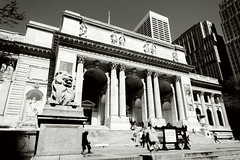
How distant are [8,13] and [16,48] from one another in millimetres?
12078

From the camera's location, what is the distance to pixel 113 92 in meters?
20.9

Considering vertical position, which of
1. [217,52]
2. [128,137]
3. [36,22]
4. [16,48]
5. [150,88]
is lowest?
[128,137]

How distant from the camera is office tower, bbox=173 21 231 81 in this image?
73.8m

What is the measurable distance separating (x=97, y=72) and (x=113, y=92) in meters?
4.64

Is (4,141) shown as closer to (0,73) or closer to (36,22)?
(0,73)

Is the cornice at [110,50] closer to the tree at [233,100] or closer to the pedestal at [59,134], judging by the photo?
the tree at [233,100]

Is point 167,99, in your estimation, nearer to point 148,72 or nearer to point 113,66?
point 148,72

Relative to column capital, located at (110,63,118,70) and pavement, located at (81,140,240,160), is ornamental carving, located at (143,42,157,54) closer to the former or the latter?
column capital, located at (110,63,118,70)

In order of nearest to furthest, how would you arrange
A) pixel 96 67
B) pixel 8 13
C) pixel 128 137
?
pixel 8 13 < pixel 128 137 < pixel 96 67

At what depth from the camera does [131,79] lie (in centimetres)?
2650

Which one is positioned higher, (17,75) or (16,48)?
(16,48)

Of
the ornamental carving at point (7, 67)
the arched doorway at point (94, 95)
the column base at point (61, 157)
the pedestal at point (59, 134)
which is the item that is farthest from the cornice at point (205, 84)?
the column base at point (61, 157)

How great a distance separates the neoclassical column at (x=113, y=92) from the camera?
1969cm

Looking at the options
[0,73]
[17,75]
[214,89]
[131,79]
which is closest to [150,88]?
[131,79]
